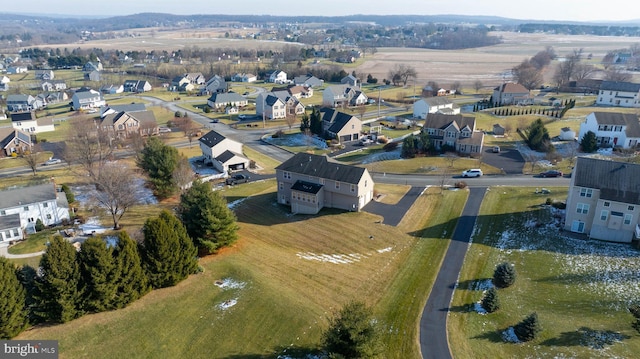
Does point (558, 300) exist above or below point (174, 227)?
below

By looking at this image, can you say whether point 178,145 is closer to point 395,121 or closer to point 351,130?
point 351,130

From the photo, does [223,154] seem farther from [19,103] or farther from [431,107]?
[19,103]

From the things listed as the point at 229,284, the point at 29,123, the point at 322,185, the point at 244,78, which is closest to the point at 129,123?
the point at 29,123

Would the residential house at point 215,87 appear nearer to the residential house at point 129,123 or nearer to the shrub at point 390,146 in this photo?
the residential house at point 129,123

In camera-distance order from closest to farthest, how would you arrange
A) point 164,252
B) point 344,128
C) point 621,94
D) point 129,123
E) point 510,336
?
1. point 510,336
2. point 164,252
3. point 344,128
4. point 129,123
5. point 621,94

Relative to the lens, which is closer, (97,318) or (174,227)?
(97,318)

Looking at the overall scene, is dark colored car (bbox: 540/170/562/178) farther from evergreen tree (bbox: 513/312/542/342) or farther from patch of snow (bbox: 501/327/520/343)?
evergreen tree (bbox: 513/312/542/342)

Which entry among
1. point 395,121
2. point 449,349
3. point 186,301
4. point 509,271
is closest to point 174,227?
point 186,301

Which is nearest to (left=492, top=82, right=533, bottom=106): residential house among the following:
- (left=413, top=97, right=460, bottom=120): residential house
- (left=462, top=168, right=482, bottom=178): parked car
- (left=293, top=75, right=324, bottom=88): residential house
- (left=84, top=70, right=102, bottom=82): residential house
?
(left=413, top=97, right=460, bottom=120): residential house

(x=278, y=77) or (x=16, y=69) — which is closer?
(x=278, y=77)
